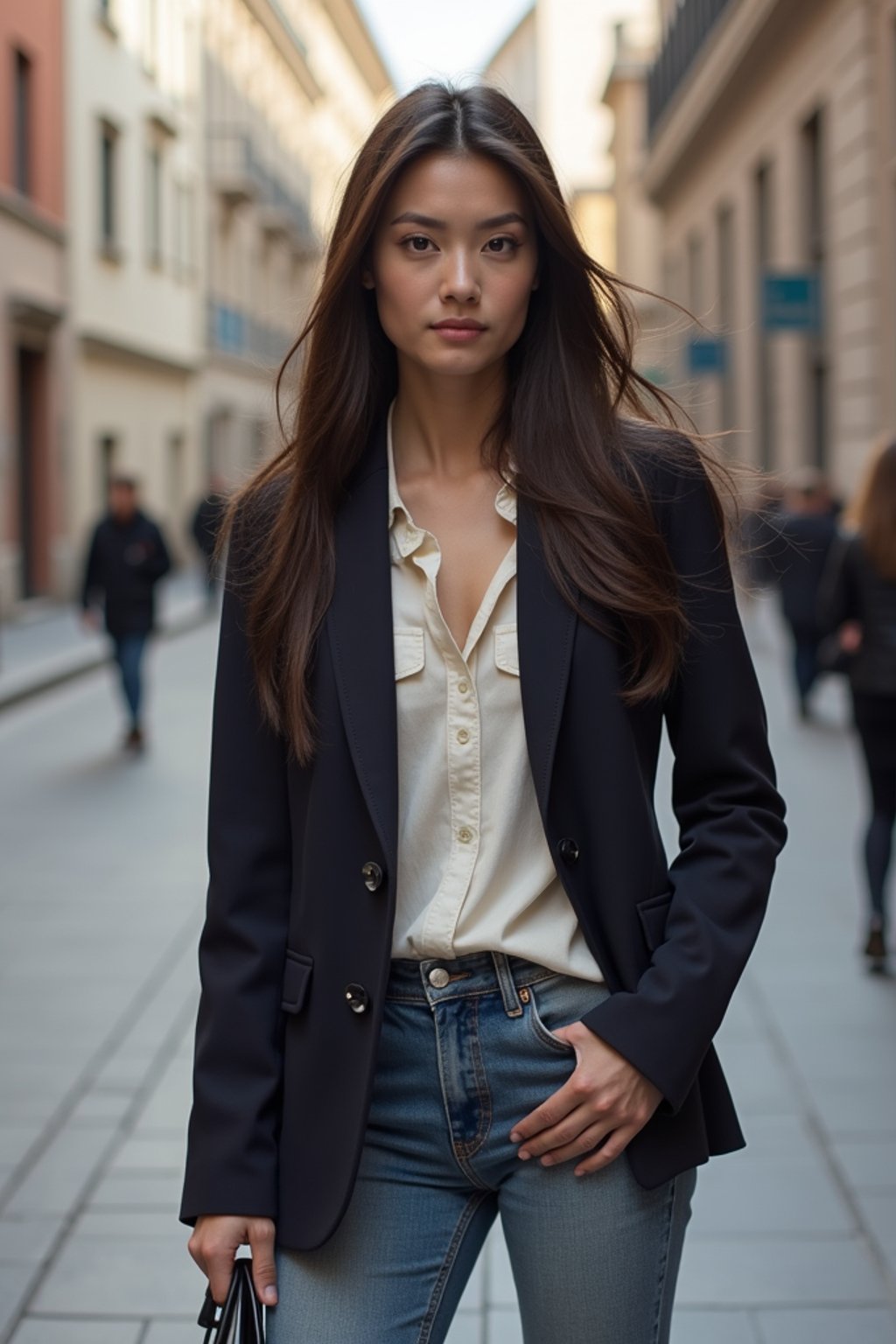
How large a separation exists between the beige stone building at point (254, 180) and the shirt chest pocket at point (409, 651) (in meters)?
27.5

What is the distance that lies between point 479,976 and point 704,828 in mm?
287

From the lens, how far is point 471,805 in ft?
6.55

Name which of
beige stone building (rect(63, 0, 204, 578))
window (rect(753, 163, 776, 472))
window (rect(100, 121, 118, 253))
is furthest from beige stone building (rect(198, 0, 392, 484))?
window (rect(753, 163, 776, 472))

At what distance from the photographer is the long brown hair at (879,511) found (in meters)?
6.61

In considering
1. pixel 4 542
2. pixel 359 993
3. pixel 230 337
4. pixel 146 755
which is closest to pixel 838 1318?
pixel 359 993

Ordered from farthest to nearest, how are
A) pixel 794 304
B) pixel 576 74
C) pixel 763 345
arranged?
pixel 576 74 → pixel 763 345 → pixel 794 304

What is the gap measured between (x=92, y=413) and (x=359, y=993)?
83.9 ft

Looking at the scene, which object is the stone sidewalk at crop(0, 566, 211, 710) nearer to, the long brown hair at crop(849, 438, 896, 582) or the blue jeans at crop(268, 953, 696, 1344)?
the long brown hair at crop(849, 438, 896, 582)

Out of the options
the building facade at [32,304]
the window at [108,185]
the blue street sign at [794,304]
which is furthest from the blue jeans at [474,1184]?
the window at [108,185]

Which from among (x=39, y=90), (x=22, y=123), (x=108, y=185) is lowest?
(x=22, y=123)

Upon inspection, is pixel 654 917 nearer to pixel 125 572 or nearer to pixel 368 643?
pixel 368 643

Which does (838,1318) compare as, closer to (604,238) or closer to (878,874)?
(878,874)

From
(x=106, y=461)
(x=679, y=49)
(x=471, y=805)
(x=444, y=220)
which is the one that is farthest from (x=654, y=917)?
(x=679, y=49)

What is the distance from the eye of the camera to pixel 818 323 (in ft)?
51.2
